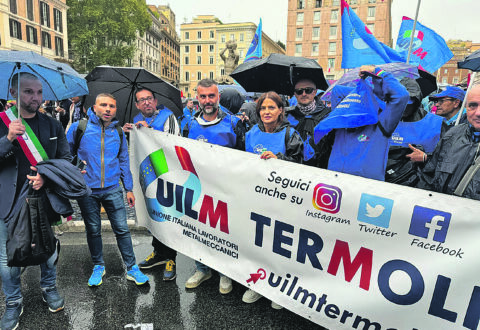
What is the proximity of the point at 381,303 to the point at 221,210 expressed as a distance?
4.69ft

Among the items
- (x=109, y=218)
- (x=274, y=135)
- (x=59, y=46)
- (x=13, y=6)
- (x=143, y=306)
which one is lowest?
(x=143, y=306)

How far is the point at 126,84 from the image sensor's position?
13.3 ft

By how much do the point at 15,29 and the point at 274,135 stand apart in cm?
4050

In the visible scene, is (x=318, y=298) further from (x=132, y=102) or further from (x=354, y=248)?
(x=132, y=102)

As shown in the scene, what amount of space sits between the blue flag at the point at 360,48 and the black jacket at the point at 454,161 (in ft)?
6.23

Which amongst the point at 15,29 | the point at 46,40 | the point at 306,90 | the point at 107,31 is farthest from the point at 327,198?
the point at 46,40

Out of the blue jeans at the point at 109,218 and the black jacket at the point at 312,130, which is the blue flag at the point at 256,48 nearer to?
the black jacket at the point at 312,130

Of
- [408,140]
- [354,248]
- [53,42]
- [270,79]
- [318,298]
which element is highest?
[53,42]

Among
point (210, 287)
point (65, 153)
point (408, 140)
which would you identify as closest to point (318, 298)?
point (210, 287)

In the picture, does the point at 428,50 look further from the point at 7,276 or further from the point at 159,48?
the point at 159,48

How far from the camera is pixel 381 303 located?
6.93 feet

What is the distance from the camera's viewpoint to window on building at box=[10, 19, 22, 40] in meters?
32.3

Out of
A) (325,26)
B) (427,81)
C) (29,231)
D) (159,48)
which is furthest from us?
(159,48)

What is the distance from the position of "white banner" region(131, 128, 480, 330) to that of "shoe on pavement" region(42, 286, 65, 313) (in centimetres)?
108
